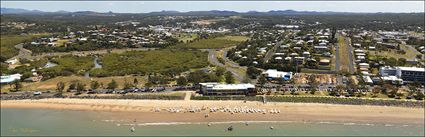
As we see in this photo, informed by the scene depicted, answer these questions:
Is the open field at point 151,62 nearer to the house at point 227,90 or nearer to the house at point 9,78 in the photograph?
the house at point 9,78

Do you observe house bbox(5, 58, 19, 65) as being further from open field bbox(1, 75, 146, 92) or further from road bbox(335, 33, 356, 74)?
road bbox(335, 33, 356, 74)

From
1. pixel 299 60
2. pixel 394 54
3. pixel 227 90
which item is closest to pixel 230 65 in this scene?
pixel 299 60

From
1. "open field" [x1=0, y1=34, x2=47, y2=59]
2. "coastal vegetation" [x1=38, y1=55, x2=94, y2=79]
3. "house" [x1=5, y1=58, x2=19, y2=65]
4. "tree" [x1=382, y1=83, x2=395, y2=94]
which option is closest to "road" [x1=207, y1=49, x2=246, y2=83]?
"tree" [x1=382, y1=83, x2=395, y2=94]

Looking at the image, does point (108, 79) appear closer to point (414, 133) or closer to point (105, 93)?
point (105, 93)

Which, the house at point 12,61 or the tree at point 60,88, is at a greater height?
the house at point 12,61

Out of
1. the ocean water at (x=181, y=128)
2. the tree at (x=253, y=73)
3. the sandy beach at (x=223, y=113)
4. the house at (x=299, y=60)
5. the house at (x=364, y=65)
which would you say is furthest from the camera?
the house at (x=299, y=60)

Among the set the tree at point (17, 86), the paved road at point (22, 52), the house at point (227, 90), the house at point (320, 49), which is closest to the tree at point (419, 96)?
the house at point (227, 90)

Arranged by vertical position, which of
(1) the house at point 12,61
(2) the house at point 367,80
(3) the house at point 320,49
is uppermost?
(3) the house at point 320,49
